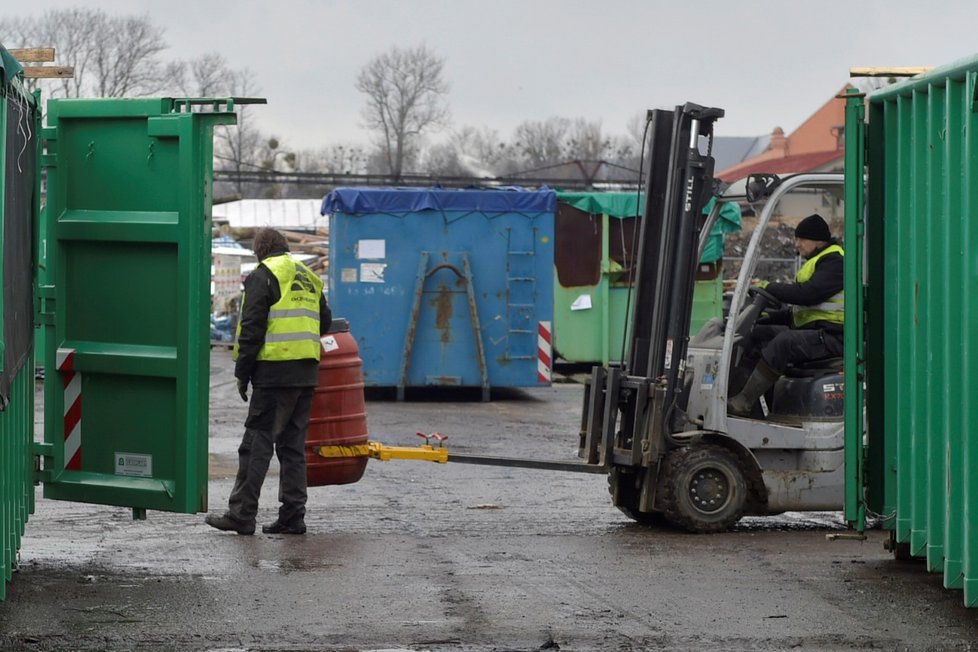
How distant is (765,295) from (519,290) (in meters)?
9.34

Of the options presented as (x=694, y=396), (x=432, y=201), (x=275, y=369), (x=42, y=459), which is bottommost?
(x=42, y=459)

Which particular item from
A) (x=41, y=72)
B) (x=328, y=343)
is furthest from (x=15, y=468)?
(x=328, y=343)

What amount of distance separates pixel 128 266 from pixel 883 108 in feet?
12.7

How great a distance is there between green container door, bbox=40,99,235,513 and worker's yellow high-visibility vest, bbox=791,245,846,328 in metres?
3.83

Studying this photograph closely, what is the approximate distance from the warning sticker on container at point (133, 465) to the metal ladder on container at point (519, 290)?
1115 cm

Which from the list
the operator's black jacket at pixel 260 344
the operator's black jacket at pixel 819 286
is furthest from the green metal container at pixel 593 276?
the operator's black jacket at pixel 260 344

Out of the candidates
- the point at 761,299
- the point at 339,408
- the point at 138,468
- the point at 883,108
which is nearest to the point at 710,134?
the point at 761,299

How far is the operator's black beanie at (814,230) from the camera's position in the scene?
354 inches

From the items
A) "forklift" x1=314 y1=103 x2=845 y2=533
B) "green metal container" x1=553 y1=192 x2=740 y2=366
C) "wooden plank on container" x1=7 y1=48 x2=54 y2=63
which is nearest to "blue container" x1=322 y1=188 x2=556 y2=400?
"green metal container" x1=553 y1=192 x2=740 y2=366

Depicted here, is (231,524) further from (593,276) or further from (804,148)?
(804,148)

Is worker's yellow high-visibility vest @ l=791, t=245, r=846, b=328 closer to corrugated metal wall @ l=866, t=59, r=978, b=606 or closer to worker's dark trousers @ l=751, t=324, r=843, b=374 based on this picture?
worker's dark trousers @ l=751, t=324, r=843, b=374

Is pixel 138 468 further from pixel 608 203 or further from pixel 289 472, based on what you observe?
pixel 608 203

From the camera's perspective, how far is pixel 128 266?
23.6 feet

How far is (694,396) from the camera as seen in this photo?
916 centimetres
